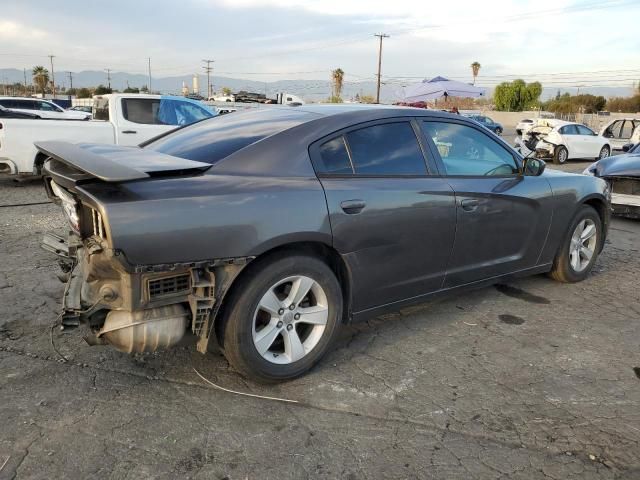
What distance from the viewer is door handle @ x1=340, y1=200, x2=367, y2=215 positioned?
312 centimetres

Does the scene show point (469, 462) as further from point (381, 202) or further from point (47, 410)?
point (47, 410)

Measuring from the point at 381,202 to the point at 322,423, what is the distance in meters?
1.33

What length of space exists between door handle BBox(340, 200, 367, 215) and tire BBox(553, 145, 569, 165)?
16.7 meters

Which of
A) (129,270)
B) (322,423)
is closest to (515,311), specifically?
(322,423)

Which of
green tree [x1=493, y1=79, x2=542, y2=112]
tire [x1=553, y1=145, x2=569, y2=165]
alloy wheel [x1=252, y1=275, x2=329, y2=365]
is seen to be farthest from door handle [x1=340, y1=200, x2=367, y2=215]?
green tree [x1=493, y1=79, x2=542, y2=112]

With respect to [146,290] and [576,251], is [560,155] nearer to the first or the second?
[576,251]

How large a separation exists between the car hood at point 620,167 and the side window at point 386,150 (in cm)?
564

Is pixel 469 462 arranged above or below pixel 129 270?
below

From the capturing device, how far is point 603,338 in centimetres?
390

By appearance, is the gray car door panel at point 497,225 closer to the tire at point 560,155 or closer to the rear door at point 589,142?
the tire at point 560,155

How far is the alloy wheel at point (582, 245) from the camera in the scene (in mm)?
4980

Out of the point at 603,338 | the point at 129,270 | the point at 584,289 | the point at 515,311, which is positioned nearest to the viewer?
the point at 129,270

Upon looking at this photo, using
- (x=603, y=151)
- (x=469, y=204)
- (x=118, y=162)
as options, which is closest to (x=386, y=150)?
(x=469, y=204)

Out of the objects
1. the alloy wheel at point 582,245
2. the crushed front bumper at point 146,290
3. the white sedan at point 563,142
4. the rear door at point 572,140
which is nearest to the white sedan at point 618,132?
the white sedan at point 563,142
